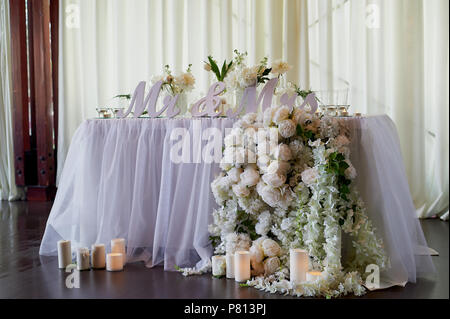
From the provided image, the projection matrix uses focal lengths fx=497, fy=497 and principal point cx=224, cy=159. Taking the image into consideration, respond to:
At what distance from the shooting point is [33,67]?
5676 millimetres

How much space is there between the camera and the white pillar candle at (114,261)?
280 cm

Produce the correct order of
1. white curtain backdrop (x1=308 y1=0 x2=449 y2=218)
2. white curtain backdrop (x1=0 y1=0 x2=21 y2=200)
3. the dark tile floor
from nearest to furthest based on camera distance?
the dark tile floor
white curtain backdrop (x1=308 y1=0 x2=449 y2=218)
white curtain backdrop (x1=0 y1=0 x2=21 y2=200)

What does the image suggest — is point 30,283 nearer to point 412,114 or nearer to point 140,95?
point 140,95

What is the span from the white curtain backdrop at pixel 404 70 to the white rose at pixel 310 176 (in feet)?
7.46

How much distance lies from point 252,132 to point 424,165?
2450 mm

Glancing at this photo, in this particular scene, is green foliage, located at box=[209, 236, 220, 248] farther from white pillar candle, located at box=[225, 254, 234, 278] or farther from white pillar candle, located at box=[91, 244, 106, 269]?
white pillar candle, located at box=[91, 244, 106, 269]

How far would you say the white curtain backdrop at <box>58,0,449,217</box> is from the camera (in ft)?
14.7

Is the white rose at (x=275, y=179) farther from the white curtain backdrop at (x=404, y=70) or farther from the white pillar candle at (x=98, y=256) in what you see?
the white curtain backdrop at (x=404, y=70)

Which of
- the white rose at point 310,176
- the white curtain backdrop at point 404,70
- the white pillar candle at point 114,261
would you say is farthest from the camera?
the white curtain backdrop at point 404,70

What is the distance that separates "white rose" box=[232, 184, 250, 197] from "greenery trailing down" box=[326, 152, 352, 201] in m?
0.46

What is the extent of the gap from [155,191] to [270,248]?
2.73ft

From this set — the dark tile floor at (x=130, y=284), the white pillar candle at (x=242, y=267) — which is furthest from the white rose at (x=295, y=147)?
the dark tile floor at (x=130, y=284)

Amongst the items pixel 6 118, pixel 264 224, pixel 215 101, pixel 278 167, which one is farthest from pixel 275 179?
pixel 6 118

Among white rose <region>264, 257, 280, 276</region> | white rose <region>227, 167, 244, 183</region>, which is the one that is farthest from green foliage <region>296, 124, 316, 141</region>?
white rose <region>264, 257, 280, 276</region>
